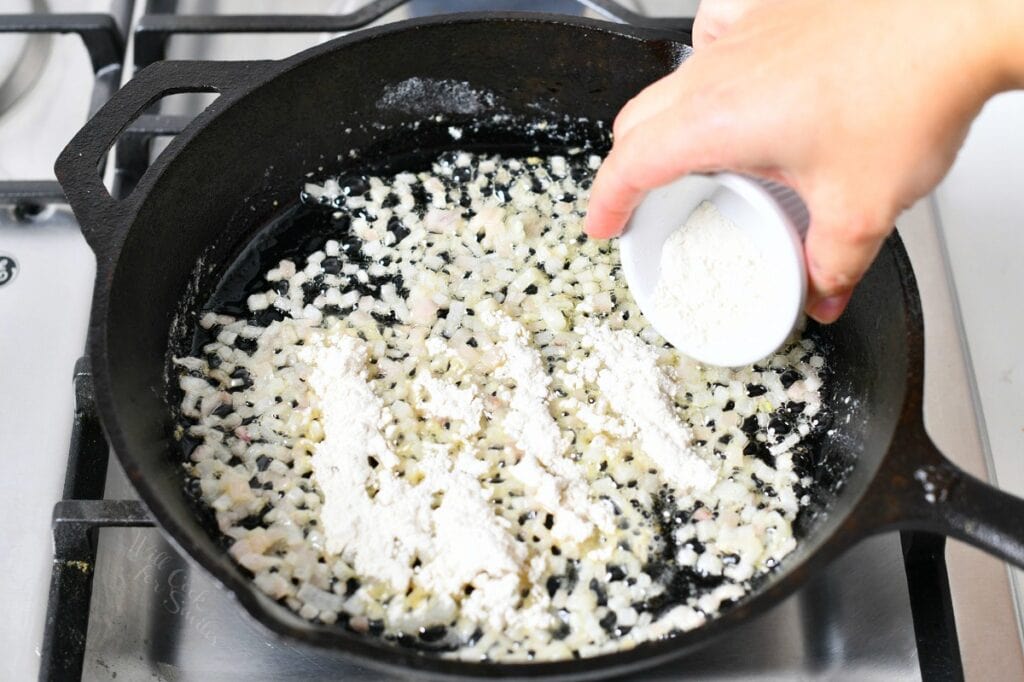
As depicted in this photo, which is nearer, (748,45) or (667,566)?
(748,45)

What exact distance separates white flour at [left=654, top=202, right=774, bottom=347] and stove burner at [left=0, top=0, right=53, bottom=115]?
763 millimetres

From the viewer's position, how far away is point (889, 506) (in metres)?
0.65

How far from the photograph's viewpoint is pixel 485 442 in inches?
34.4

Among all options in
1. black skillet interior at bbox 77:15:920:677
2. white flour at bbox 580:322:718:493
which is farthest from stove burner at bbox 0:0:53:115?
white flour at bbox 580:322:718:493

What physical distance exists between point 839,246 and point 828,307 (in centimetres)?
13

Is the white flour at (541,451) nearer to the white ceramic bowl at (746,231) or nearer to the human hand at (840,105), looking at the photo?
the white ceramic bowl at (746,231)

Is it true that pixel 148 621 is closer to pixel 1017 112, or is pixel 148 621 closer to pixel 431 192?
pixel 431 192

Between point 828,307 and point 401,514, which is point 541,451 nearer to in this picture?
point 401,514

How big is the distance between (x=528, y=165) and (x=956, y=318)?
48cm

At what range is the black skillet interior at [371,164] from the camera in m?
0.78

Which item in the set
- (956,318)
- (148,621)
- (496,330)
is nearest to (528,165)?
(496,330)

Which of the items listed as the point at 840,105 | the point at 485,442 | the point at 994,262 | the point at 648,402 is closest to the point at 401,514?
the point at 485,442

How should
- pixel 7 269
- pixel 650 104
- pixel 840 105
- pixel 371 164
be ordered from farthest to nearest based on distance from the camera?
pixel 371 164, pixel 7 269, pixel 650 104, pixel 840 105

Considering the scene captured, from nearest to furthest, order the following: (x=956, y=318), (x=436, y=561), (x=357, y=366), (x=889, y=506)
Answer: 1. (x=889, y=506)
2. (x=436, y=561)
3. (x=357, y=366)
4. (x=956, y=318)
